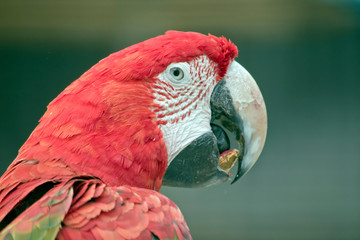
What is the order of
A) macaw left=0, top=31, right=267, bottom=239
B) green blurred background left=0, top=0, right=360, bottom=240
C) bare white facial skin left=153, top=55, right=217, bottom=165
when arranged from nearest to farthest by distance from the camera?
macaw left=0, top=31, right=267, bottom=239
bare white facial skin left=153, top=55, right=217, bottom=165
green blurred background left=0, top=0, right=360, bottom=240

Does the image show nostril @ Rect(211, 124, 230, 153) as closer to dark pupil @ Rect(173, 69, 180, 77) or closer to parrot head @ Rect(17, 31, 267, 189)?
parrot head @ Rect(17, 31, 267, 189)

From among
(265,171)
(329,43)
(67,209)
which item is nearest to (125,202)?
(67,209)

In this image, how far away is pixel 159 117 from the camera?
133cm

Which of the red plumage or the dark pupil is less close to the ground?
the dark pupil

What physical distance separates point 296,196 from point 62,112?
8.53 ft

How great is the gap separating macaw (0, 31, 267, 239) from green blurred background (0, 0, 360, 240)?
1.97 metres

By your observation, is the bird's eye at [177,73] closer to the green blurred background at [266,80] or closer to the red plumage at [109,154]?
the red plumage at [109,154]

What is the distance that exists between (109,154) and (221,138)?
0.39m

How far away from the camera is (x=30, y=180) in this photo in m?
1.11

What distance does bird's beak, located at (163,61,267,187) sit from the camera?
54.9 inches

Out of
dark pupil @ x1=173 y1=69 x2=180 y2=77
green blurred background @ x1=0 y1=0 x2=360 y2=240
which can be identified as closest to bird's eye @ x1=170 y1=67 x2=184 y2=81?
dark pupil @ x1=173 y1=69 x2=180 y2=77

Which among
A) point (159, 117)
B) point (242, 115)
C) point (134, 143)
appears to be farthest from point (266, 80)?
point (134, 143)

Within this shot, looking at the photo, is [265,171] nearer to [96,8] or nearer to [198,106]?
[96,8]

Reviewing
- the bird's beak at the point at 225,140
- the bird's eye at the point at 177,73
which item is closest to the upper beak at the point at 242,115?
the bird's beak at the point at 225,140
